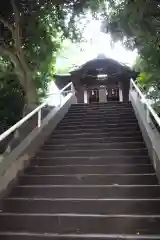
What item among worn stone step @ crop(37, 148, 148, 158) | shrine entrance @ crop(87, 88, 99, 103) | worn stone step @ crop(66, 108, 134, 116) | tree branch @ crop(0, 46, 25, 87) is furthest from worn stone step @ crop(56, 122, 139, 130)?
shrine entrance @ crop(87, 88, 99, 103)

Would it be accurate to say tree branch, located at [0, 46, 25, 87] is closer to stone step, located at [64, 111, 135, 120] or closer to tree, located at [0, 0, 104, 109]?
tree, located at [0, 0, 104, 109]

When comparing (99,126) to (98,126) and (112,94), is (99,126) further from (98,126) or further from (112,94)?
(112,94)

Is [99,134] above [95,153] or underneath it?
→ above

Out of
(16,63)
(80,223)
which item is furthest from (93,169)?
(16,63)

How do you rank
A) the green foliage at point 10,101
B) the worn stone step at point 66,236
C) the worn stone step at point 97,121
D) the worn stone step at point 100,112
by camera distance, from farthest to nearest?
the worn stone step at point 100,112 < the green foliage at point 10,101 < the worn stone step at point 97,121 < the worn stone step at point 66,236

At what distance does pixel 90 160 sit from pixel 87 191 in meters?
1.23

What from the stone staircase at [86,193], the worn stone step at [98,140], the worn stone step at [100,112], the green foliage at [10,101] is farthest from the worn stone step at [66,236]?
the worn stone step at [100,112]

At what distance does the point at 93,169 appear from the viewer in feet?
18.2

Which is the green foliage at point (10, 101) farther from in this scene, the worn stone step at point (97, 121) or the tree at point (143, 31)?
the tree at point (143, 31)

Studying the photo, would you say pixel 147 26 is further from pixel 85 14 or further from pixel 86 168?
pixel 85 14

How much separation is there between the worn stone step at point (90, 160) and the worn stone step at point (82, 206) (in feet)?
4.99

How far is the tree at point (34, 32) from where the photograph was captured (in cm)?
1062

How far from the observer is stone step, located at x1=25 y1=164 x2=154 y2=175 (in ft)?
17.9

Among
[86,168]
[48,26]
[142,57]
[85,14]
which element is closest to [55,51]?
[48,26]
